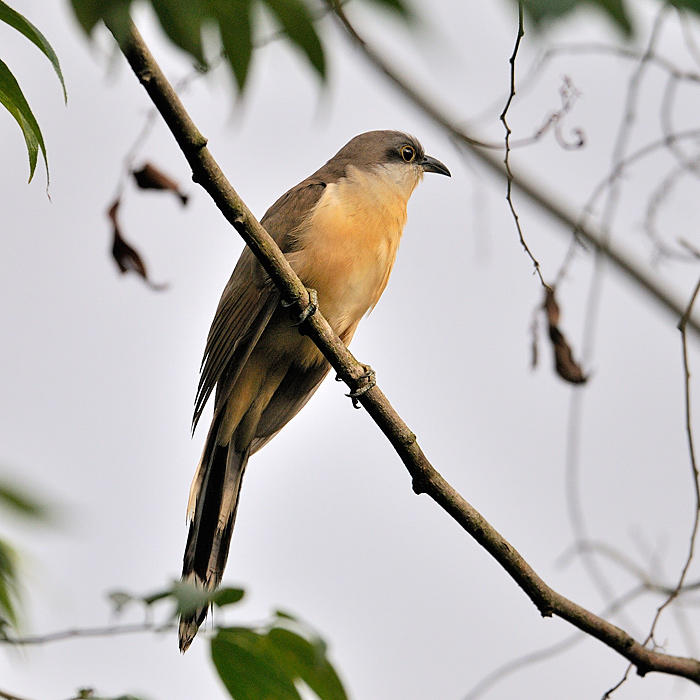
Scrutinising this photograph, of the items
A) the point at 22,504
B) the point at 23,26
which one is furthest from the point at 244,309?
the point at 22,504

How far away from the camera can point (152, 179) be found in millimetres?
2635

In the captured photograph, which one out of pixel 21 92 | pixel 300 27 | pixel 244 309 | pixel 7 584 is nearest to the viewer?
pixel 300 27

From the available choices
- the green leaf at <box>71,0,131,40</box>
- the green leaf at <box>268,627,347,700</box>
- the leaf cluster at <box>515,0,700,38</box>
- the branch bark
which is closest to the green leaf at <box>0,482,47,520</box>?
the green leaf at <box>71,0,131,40</box>

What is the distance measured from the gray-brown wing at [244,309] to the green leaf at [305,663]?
2.03 metres

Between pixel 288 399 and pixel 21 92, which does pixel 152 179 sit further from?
pixel 288 399

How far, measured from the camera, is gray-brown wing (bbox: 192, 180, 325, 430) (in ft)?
11.7

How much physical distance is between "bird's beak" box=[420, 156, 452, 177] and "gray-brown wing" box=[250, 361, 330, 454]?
133cm

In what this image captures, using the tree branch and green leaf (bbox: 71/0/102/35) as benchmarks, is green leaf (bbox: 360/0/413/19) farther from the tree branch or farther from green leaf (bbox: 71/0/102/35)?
the tree branch

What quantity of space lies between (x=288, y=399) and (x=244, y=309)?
1.92 feet

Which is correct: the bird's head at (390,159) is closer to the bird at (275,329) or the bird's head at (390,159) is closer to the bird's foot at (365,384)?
the bird at (275,329)

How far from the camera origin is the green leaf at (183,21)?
764mm

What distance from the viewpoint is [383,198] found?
4.17m

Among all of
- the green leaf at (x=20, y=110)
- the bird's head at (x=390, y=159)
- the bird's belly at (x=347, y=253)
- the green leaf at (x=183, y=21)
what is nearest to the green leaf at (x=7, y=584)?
the green leaf at (x=20, y=110)

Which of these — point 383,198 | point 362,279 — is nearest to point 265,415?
point 362,279
